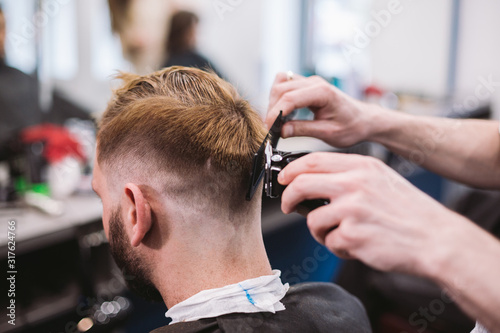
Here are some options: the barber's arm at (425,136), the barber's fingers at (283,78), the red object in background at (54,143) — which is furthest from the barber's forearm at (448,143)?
the red object in background at (54,143)

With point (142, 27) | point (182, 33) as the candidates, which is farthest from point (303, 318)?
point (142, 27)

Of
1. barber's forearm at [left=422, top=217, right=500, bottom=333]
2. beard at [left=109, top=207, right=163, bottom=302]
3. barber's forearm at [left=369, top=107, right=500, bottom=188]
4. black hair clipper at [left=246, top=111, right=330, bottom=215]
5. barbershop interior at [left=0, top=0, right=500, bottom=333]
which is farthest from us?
barbershop interior at [left=0, top=0, right=500, bottom=333]

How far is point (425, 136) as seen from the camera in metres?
1.29

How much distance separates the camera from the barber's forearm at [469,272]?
1.81 feet

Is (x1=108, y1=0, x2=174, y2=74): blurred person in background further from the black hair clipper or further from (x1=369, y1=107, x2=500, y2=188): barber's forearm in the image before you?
the black hair clipper

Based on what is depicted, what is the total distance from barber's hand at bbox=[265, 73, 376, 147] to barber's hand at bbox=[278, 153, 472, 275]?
17.6 inches

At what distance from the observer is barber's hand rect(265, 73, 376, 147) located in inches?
41.8

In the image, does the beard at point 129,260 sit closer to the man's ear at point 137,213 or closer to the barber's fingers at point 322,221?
the man's ear at point 137,213

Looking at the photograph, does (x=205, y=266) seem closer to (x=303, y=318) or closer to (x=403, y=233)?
(x=303, y=318)

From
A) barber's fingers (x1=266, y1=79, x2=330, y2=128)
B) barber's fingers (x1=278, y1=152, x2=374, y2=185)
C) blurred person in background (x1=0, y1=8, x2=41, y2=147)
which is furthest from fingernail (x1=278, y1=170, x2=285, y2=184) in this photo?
blurred person in background (x1=0, y1=8, x2=41, y2=147)

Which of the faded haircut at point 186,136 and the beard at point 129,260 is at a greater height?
the faded haircut at point 186,136

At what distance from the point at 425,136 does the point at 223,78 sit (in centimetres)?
66

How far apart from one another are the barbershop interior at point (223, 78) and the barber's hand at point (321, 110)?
5cm

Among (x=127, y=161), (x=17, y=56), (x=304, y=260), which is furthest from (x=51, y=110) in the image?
(x=127, y=161)
